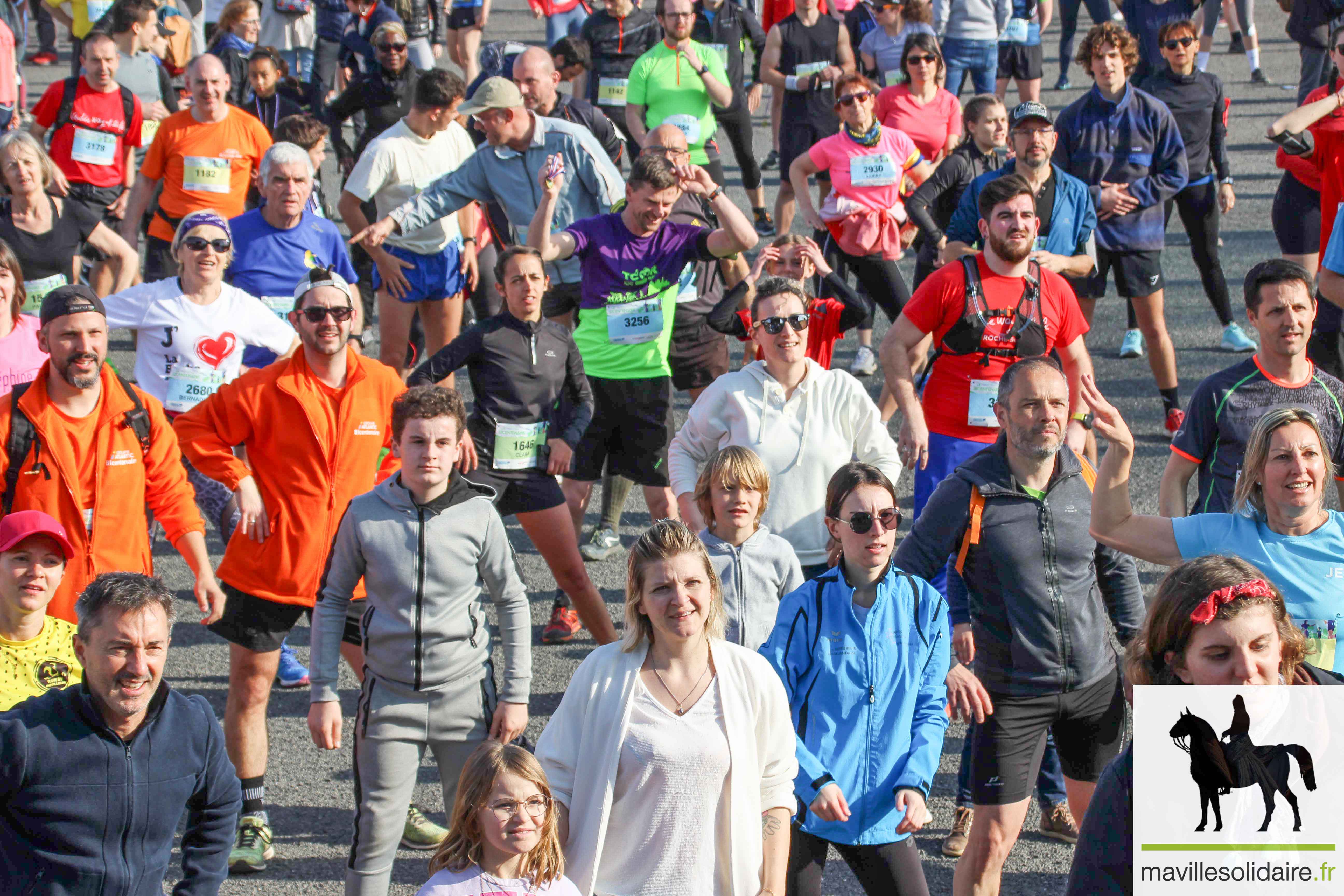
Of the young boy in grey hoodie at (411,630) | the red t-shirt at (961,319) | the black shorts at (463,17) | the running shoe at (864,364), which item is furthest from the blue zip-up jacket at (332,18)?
the young boy in grey hoodie at (411,630)

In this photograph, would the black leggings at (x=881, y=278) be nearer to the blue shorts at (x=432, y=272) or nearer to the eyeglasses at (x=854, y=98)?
the eyeglasses at (x=854, y=98)

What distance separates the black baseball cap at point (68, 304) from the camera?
181 inches

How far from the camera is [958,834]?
16.1 feet

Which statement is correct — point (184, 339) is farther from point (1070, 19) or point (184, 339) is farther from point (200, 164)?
point (1070, 19)

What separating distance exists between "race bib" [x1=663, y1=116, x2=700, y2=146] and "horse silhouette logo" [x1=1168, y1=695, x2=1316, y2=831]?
8.22m

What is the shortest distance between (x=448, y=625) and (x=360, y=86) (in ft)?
21.4

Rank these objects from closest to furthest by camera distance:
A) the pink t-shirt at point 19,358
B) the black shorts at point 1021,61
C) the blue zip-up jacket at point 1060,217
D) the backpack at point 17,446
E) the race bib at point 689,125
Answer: the backpack at point 17,446 < the pink t-shirt at point 19,358 < the blue zip-up jacket at point 1060,217 < the race bib at point 689,125 < the black shorts at point 1021,61

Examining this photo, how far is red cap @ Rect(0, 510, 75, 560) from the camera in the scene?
395 cm

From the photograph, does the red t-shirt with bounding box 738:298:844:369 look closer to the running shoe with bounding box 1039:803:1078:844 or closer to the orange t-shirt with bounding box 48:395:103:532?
the running shoe with bounding box 1039:803:1078:844

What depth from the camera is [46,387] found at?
4699mm

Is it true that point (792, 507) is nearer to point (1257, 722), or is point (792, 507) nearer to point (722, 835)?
point (722, 835)


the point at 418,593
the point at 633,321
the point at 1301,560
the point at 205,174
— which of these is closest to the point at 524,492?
the point at 633,321

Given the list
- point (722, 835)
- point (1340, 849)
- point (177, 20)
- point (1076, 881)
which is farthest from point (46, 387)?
point (177, 20)

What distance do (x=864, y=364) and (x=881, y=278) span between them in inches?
45.4
